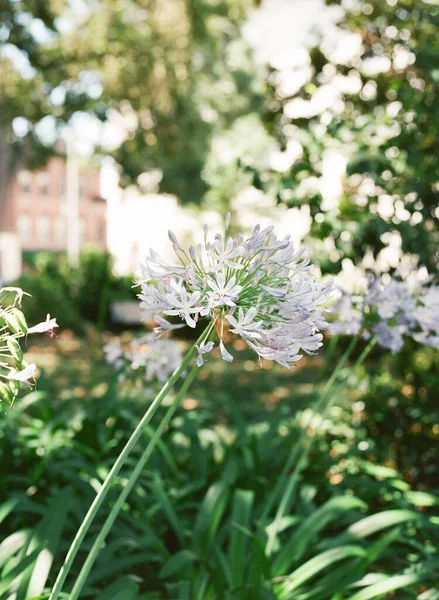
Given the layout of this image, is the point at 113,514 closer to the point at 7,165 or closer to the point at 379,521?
the point at 379,521

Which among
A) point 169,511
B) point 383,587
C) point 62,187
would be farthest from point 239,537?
point 62,187

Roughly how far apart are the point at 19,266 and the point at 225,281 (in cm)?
3816

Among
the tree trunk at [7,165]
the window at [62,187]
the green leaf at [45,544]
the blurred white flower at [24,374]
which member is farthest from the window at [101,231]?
the blurred white flower at [24,374]

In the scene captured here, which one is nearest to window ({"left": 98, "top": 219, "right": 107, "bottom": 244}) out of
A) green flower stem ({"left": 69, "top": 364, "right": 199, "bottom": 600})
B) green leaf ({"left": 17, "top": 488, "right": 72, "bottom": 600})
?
green leaf ({"left": 17, "top": 488, "right": 72, "bottom": 600})

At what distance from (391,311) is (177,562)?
43.5 inches

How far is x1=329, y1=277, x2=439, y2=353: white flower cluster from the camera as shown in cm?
220

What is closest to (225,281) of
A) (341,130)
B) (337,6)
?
(341,130)

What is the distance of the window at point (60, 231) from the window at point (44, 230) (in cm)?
51

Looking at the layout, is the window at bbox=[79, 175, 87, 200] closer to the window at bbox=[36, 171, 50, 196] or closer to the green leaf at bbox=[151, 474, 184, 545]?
the window at bbox=[36, 171, 50, 196]

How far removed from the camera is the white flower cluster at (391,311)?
2197 millimetres

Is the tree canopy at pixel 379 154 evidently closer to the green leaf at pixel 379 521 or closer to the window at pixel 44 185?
the green leaf at pixel 379 521

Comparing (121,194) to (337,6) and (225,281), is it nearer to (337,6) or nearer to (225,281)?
(337,6)

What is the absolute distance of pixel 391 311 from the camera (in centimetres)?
219

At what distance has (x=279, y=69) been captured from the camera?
12.2 feet
